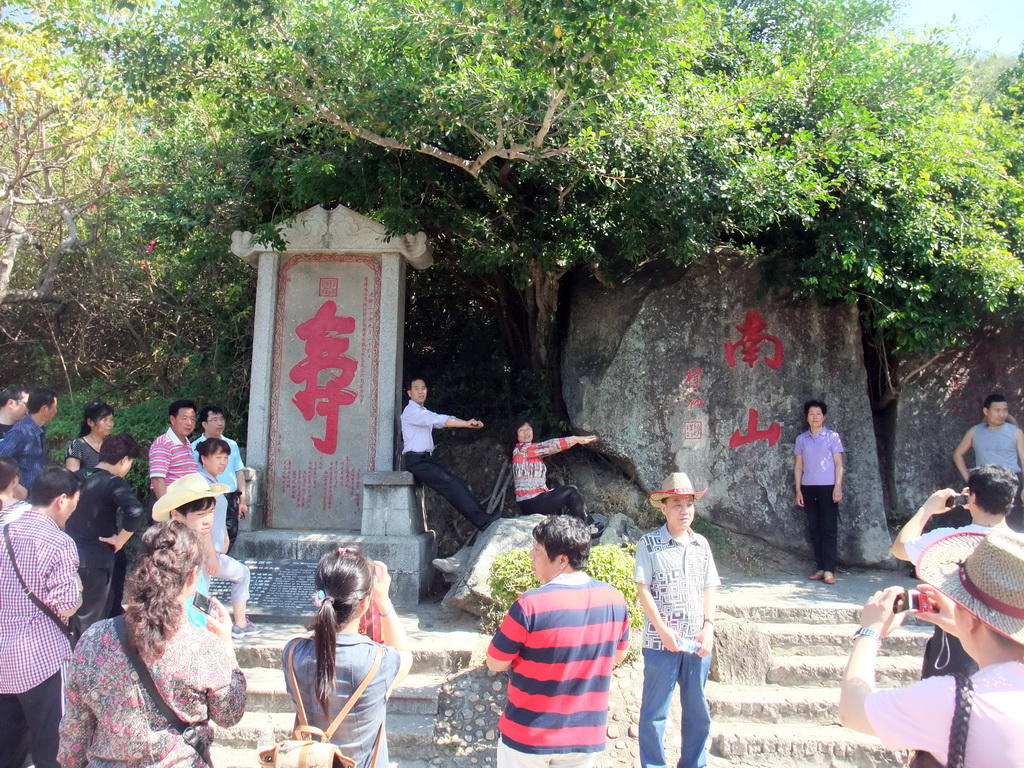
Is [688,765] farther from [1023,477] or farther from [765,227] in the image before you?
[765,227]

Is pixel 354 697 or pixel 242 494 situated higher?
pixel 242 494

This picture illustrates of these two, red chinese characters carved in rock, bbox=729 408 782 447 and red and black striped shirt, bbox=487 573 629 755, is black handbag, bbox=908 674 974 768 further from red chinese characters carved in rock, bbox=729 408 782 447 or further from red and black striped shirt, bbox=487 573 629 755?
red chinese characters carved in rock, bbox=729 408 782 447

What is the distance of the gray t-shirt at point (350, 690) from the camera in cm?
212

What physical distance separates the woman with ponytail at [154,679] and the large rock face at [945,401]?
6.70m

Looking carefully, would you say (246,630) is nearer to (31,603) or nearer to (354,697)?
(31,603)

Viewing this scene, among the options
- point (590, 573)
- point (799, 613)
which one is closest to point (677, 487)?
point (590, 573)

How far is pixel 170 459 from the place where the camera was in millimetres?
4996

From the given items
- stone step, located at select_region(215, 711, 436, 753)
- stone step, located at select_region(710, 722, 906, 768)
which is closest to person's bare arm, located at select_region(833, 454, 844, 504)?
stone step, located at select_region(710, 722, 906, 768)

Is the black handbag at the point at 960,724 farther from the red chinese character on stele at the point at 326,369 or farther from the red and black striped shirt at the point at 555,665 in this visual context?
the red chinese character on stele at the point at 326,369

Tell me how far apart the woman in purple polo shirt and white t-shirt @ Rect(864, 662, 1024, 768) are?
4915 millimetres

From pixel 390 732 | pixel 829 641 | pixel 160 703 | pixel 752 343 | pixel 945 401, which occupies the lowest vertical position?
pixel 390 732

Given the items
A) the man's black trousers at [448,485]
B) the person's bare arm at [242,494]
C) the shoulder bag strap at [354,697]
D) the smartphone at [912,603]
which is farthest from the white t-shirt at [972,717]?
the person's bare arm at [242,494]

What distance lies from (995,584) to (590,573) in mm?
2925

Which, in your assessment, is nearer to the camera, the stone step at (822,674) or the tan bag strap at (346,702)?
the tan bag strap at (346,702)
